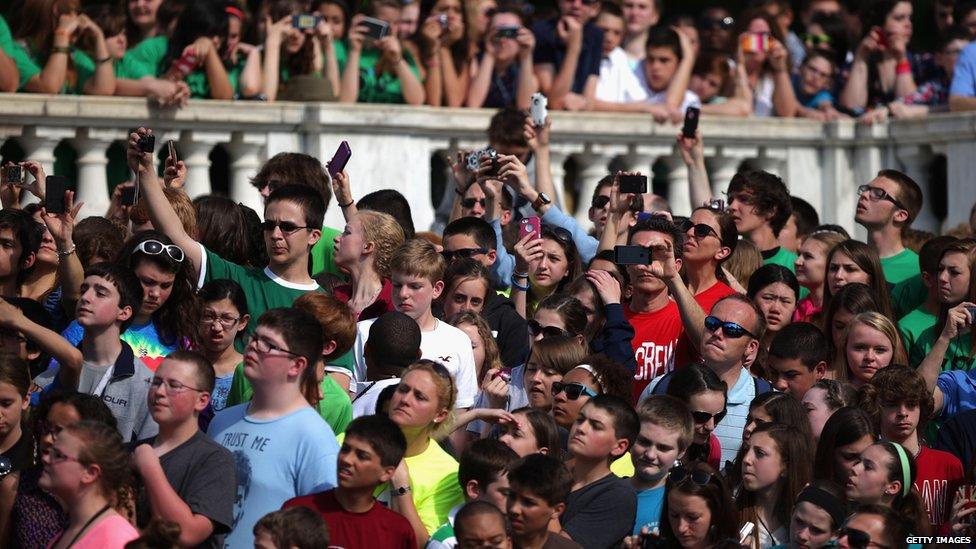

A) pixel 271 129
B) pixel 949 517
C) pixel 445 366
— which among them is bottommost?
pixel 949 517

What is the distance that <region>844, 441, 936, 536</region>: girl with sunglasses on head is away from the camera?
26.6 ft

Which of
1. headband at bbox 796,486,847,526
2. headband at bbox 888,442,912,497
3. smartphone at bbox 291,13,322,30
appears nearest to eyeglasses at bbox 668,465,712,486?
headband at bbox 796,486,847,526

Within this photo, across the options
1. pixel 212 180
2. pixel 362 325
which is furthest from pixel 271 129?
pixel 362 325

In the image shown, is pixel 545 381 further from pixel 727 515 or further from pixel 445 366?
pixel 727 515

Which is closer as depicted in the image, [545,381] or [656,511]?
[656,511]

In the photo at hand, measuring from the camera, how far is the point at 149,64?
11.8 meters

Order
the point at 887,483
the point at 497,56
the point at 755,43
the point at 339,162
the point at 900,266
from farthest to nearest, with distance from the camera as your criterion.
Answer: the point at 755,43
the point at 497,56
the point at 900,266
the point at 339,162
the point at 887,483

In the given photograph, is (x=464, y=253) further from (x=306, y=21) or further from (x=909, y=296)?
(x=306, y=21)

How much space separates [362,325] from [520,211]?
2356mm

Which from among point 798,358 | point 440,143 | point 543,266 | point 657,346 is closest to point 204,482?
point 657,346

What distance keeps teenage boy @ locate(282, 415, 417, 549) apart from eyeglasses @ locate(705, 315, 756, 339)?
2071mm

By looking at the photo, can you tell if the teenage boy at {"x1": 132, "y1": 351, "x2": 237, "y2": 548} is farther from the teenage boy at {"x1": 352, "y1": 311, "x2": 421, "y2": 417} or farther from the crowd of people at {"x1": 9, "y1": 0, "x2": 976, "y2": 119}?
the crowd of people at {"x1": 9, "y1": 0, "x2": 976, "y2": 119}

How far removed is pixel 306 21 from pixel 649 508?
4.75 metres

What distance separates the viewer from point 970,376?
9500 millimetres
